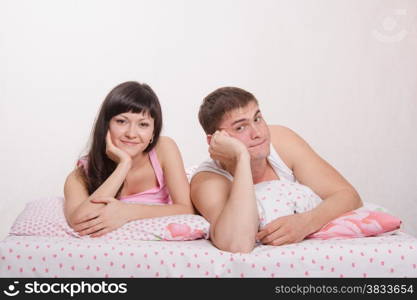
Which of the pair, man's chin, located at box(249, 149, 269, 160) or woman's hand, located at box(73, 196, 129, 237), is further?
man's chin, located at box(249, 149, 269, 160)

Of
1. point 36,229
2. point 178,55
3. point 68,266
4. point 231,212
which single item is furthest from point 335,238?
point 178,55

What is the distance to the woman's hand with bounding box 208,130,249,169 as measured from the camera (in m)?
1.85

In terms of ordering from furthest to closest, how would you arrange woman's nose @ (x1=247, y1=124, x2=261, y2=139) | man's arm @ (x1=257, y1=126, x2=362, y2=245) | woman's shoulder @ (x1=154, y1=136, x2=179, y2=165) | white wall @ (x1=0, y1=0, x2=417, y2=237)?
1. white wall @ (x1=0, y1=0, x2=417, y2=237)
2. woman's shoulder @ (x1=154, y1=136, x2=179, y2=165)
3. woman's nose @ (x1=247, y1=124, x2=261, y2=139)
4. man's arm @ (x1=257, y1=126, x2=362, y2=245)

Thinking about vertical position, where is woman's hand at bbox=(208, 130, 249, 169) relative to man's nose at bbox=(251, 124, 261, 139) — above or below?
below

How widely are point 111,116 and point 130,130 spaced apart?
0.11 m

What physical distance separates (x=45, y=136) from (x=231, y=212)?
226 centimetres

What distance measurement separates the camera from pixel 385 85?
12.3 ft

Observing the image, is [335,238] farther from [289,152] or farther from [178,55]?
[178,55]

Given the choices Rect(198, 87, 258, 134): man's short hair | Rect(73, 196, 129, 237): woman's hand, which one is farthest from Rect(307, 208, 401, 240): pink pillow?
Rect(73, 196, 129, 237): woman's hand

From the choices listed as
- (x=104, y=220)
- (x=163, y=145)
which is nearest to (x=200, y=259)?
(x=104, y=220)

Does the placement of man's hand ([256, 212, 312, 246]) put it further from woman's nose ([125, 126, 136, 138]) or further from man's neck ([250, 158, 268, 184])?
woman's nose ([125, 126, 136, 138])

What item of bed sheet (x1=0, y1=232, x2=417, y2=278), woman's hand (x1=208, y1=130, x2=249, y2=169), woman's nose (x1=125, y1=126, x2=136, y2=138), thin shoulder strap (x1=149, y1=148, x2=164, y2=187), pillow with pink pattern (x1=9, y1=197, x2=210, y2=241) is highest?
woman's nose (x1=125, y1=126, x2=136, y2=138)

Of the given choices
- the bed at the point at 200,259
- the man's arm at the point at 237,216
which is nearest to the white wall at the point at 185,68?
the man's arm at the point at 237,216

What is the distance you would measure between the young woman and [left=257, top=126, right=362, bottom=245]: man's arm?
0.43 m
